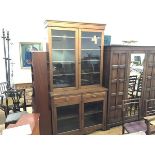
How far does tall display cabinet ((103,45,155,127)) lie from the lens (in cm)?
297

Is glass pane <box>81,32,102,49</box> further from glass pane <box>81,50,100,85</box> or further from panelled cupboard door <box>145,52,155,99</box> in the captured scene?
panelled cupboard door <box>145,52,155,99</box>

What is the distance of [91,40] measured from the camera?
2924mm

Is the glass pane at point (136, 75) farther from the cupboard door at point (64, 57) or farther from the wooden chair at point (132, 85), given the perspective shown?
the cupboard door at point (64, 57)

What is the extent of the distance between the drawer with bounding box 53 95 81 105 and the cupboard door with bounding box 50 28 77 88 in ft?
0.74

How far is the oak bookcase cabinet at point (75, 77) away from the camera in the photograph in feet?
8.79

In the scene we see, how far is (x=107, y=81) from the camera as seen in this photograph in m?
3.05

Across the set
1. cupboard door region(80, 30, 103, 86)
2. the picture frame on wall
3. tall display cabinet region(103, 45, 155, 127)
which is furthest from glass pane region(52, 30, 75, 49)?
the picture frame on wall

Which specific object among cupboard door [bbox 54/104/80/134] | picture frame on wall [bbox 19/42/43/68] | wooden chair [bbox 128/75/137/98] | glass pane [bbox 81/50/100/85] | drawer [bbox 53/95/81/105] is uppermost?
picture frame on wall [bbox 19/42/43/68]

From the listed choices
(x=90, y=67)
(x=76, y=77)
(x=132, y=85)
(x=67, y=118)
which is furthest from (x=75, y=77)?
(x=132, y=85)

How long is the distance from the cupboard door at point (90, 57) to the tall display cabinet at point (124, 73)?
138 mm

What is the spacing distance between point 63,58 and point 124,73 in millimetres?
1184
